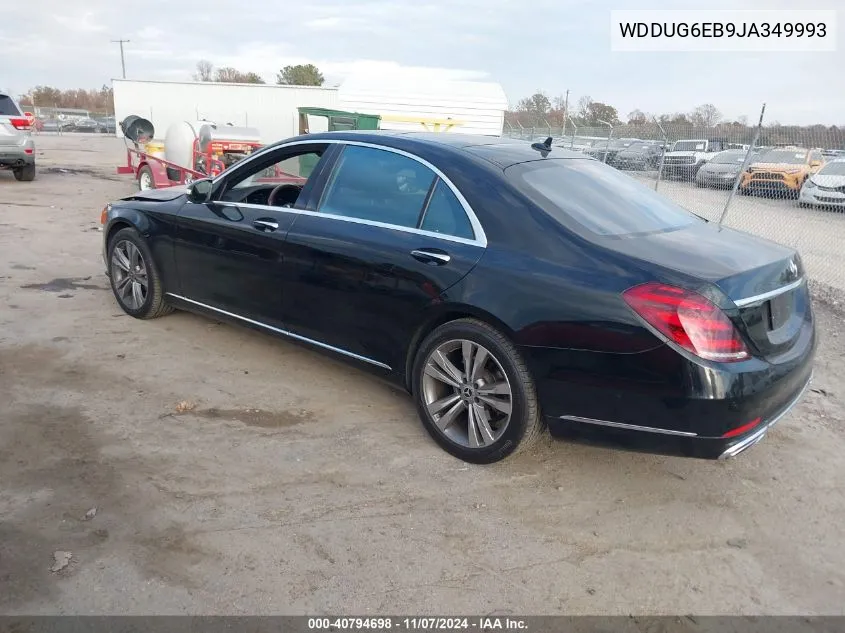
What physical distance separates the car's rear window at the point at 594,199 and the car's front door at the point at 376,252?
0.41 metres

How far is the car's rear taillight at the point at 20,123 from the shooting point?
14.5 metres

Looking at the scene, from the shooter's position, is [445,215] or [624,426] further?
[445,215]

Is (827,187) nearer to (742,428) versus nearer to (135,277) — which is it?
(742,428)

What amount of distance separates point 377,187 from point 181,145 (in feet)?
38.4

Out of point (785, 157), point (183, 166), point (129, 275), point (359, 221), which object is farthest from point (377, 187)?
point (785, 157)

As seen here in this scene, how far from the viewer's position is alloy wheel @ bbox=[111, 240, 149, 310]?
212 inches

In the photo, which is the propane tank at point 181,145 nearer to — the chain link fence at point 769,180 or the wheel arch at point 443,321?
the chain link fence at point 769,180

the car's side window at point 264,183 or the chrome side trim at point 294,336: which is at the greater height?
the car's side window at point 264,183

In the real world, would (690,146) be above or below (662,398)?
above

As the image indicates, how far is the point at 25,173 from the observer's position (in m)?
15.7

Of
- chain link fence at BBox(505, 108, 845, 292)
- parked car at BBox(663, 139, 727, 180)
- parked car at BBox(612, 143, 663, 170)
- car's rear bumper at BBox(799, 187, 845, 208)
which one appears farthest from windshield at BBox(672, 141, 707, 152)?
car's rear bumper at BBox(799, 187, 845, 208)

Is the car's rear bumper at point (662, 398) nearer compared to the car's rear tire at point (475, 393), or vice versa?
the car's rear bumper at point (662, 398)

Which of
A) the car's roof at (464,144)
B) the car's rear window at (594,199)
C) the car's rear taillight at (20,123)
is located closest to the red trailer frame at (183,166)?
the car's rear taillight at (20,123)

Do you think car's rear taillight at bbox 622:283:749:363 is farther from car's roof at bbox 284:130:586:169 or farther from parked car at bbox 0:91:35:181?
parked car at bbox 0:91:35:181
